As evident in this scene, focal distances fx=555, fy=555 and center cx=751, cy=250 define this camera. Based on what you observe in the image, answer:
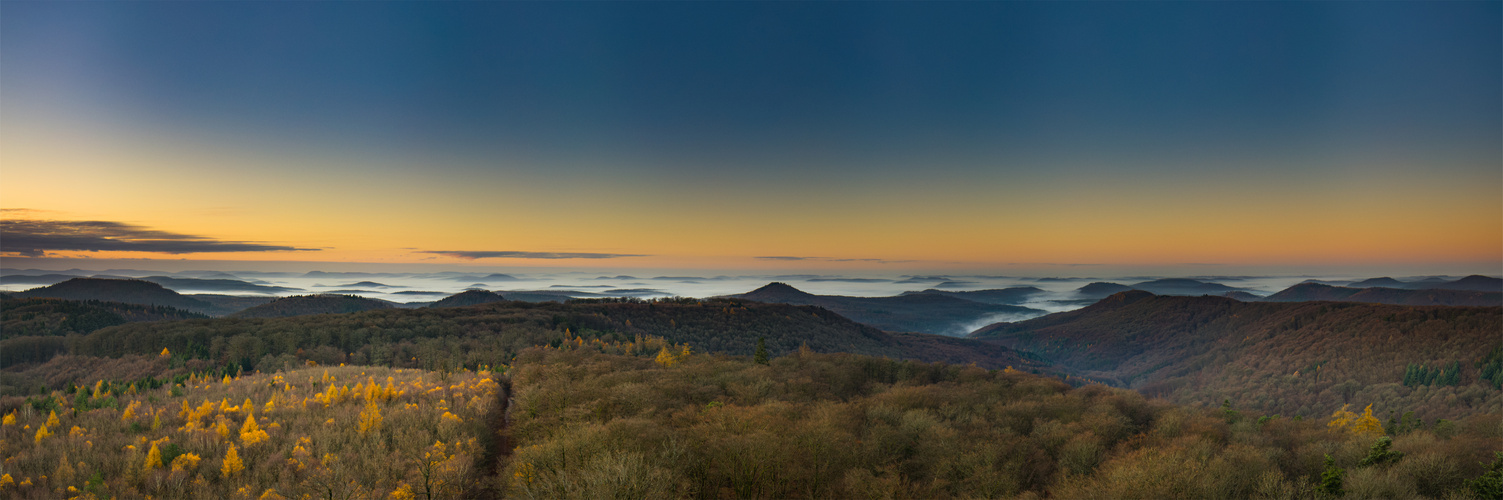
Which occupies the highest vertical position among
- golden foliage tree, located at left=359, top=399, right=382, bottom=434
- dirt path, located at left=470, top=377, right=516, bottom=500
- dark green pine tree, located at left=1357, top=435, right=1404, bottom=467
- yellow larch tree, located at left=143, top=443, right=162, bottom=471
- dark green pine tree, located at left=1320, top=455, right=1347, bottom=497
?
yellow larch tree, located at left=143, top=443, right=162, bottom=471

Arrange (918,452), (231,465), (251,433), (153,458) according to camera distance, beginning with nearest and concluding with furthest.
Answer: (153,458) → (231,465) → (251,433) → (918,452)

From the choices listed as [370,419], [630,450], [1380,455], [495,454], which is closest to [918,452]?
[630,450]

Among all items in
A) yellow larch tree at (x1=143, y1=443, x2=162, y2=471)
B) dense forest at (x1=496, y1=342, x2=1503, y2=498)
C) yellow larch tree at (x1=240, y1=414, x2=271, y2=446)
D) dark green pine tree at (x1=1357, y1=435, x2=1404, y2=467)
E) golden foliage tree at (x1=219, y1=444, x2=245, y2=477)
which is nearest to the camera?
yellow larch tree at (x1=143, y1=443, x2=162, y2=471)

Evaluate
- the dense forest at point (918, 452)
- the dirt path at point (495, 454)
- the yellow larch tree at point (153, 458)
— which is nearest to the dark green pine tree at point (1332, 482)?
the dense forest at point (918, 452)

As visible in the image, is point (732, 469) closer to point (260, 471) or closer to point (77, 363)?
point (260, 471)

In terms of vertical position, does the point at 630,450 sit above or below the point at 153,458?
below

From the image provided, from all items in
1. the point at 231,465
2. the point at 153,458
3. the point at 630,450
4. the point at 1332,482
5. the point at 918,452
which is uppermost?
the point at 153,458

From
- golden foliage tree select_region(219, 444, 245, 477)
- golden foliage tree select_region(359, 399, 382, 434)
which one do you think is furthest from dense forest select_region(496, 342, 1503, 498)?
golden foliage tree select_region(219, 444, 245, 477)

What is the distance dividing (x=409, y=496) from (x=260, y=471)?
24.1 feet

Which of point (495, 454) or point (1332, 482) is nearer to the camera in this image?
point (1332, 482)

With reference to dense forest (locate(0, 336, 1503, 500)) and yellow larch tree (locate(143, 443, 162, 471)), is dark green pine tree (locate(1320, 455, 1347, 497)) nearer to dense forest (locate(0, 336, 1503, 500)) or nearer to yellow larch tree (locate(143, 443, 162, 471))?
dense forest (locate(0, 336, 1503, 500))

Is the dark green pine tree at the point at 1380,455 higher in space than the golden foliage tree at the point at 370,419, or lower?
lower

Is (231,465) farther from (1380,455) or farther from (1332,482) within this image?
(1380,455)

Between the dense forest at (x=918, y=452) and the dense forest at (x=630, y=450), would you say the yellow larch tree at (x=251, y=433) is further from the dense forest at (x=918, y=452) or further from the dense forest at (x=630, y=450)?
the dense forest at (x=918, y=452)
